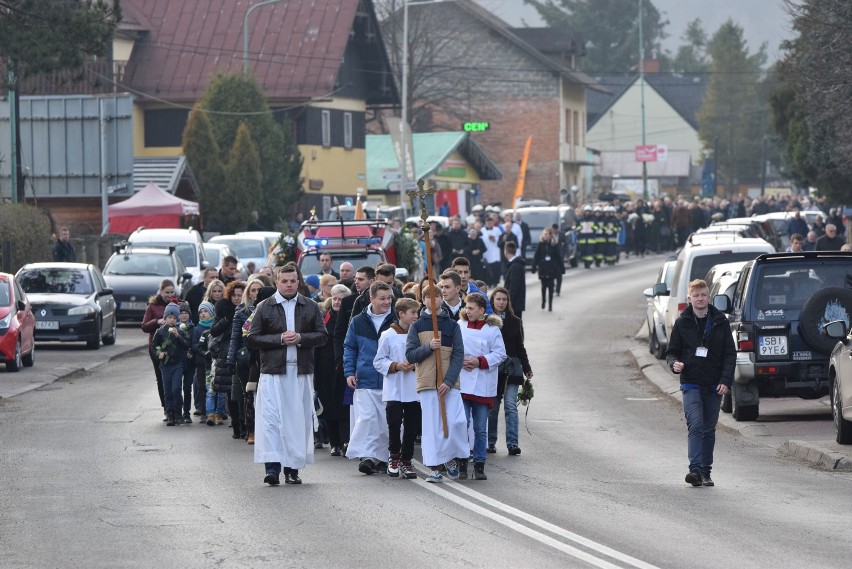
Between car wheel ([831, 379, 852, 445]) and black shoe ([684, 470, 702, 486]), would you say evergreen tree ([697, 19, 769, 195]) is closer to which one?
car wheel ([831, 379, 852, 445])

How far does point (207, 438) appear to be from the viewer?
1773cm

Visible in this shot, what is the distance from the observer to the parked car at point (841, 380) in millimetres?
15992

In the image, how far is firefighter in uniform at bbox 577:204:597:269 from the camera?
181 ft

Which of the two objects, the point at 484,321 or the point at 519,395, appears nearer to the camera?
the point at 484,321

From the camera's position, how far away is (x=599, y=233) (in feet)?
182

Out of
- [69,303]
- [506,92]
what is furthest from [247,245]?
[506,92]

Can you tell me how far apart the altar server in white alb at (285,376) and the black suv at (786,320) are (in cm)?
533

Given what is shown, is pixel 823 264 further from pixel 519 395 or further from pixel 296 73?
pixel 296 73

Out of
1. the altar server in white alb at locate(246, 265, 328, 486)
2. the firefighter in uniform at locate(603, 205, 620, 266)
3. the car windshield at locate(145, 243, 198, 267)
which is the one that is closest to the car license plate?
the altar server in white alb at locate(246, 265, 328, 486)

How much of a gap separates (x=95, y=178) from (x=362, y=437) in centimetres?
2857

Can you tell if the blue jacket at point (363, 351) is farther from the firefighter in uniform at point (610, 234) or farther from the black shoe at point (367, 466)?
the firefighter in uniform at point (610, 234)

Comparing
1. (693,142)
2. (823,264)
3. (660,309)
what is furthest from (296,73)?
(693,142)

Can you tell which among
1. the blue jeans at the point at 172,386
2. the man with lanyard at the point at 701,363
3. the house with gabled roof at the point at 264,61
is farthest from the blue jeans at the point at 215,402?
the house with gabled roof at the point at 264,61

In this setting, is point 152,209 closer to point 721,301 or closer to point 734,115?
A: point 721,301
